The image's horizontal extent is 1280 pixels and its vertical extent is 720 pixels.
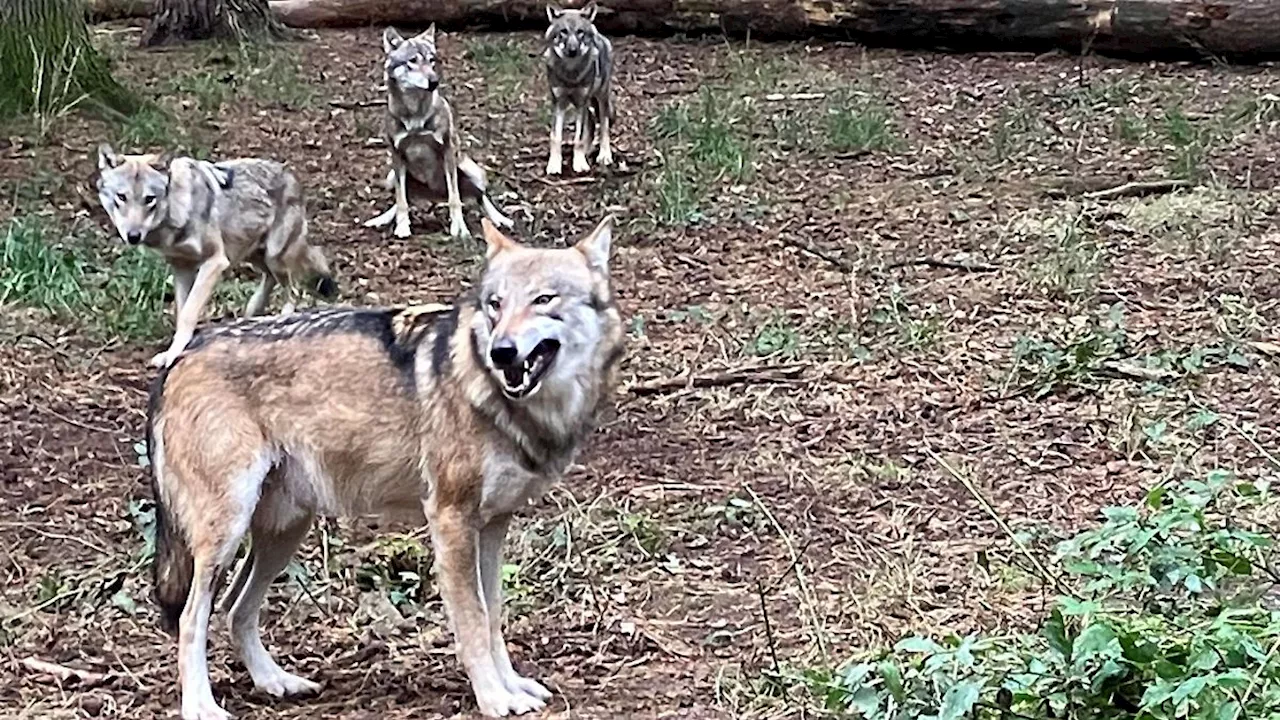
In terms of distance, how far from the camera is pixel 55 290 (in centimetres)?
820

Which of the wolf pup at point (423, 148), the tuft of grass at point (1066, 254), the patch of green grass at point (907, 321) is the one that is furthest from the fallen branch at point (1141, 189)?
the wolf pup at point (423, 148)

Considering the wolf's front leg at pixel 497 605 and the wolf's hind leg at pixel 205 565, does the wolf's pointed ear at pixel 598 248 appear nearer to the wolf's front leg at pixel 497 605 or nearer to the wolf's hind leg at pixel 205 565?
the wolf's front leg at pixel 497 605

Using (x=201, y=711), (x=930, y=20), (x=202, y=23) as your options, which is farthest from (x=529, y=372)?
(x=202, y=23)

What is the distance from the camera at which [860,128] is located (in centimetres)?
1156

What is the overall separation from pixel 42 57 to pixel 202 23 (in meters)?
4.03

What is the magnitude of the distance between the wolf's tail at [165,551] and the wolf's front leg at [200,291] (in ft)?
10.0

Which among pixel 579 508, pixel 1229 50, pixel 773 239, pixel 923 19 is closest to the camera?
pixel 579 508

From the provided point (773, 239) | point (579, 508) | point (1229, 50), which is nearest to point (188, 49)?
point (773, 239)

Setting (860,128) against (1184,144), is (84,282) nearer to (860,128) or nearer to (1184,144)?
(860,128)

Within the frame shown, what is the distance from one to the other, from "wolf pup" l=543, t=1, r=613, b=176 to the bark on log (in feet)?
10.5

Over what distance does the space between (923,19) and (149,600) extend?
10.4 meters

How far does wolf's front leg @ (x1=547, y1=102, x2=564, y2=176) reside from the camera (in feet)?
37.4

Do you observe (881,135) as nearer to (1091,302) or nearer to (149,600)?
(1091,302)

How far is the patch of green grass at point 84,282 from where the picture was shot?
7.98 meters
